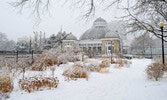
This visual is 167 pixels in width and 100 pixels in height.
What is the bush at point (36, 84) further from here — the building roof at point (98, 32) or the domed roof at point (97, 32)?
the domed roof at point (97, 32)

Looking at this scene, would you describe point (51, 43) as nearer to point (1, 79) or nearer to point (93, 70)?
point (93, 70)

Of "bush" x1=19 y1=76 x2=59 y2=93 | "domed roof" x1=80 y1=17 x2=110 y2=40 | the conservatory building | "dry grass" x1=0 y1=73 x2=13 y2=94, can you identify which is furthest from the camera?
"domed roof" x1=80 y1=17 x2=110 y2=40

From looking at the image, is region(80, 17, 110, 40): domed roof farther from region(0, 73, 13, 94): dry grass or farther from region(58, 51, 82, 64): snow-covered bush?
region(0, 73, 13, 94): dry grass

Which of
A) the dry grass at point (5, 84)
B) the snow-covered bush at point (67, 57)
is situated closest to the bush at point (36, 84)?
the dry grass at point (5, 84)

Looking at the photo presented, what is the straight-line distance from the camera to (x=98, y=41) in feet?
100

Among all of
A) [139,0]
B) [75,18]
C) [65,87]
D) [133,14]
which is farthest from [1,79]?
[133,14]

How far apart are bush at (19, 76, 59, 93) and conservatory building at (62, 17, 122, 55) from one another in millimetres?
24264

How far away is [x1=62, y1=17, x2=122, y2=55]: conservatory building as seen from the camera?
2788 centimetres

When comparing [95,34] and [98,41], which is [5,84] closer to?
[98,41]

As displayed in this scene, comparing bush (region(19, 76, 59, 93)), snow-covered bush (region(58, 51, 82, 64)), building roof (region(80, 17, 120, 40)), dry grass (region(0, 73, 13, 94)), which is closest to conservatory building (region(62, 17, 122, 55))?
building roof (region(80, 17, 120, 40))

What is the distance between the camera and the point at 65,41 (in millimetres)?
31766

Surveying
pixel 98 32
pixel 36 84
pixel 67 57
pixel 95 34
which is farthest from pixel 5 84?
pixel 98 32

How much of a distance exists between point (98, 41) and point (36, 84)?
27348 mm

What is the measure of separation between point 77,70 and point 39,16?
2.94 meters
